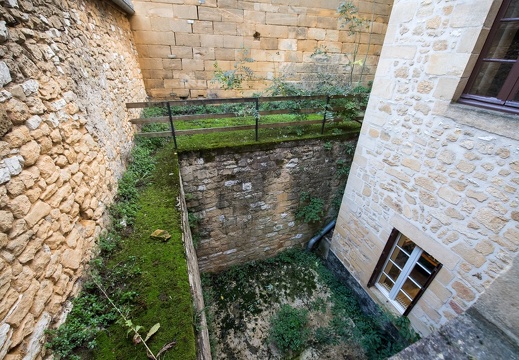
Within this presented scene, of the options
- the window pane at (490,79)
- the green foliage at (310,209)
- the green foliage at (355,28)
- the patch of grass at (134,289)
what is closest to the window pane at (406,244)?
the green foliage at (310,209)

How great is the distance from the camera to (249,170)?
159 inches

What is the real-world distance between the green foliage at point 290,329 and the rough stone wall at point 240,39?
217 inches

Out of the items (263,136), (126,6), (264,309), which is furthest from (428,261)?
(126,6)

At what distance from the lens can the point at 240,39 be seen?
5602 mm

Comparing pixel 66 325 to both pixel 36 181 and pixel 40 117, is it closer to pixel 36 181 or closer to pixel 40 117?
pixel 36 181

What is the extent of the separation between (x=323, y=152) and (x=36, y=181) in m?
4.13

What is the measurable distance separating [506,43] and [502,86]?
0.45 m

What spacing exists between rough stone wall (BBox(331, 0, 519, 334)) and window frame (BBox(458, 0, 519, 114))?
97 mm

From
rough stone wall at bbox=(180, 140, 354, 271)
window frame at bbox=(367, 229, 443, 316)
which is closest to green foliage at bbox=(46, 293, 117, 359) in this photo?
rough stone wall at bbox=(180, 140, 354, 271)

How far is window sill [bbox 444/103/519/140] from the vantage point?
196cm

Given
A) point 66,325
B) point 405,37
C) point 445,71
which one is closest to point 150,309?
point 66,325

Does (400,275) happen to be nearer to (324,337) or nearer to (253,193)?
(324,337)

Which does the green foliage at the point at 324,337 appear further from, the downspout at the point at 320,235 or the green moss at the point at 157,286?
the green moss at the point at 157,286

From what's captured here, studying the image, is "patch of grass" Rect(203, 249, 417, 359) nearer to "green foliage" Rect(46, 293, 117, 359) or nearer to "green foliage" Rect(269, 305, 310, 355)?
"green foliage" Rect(269, 305, 310, 355)
